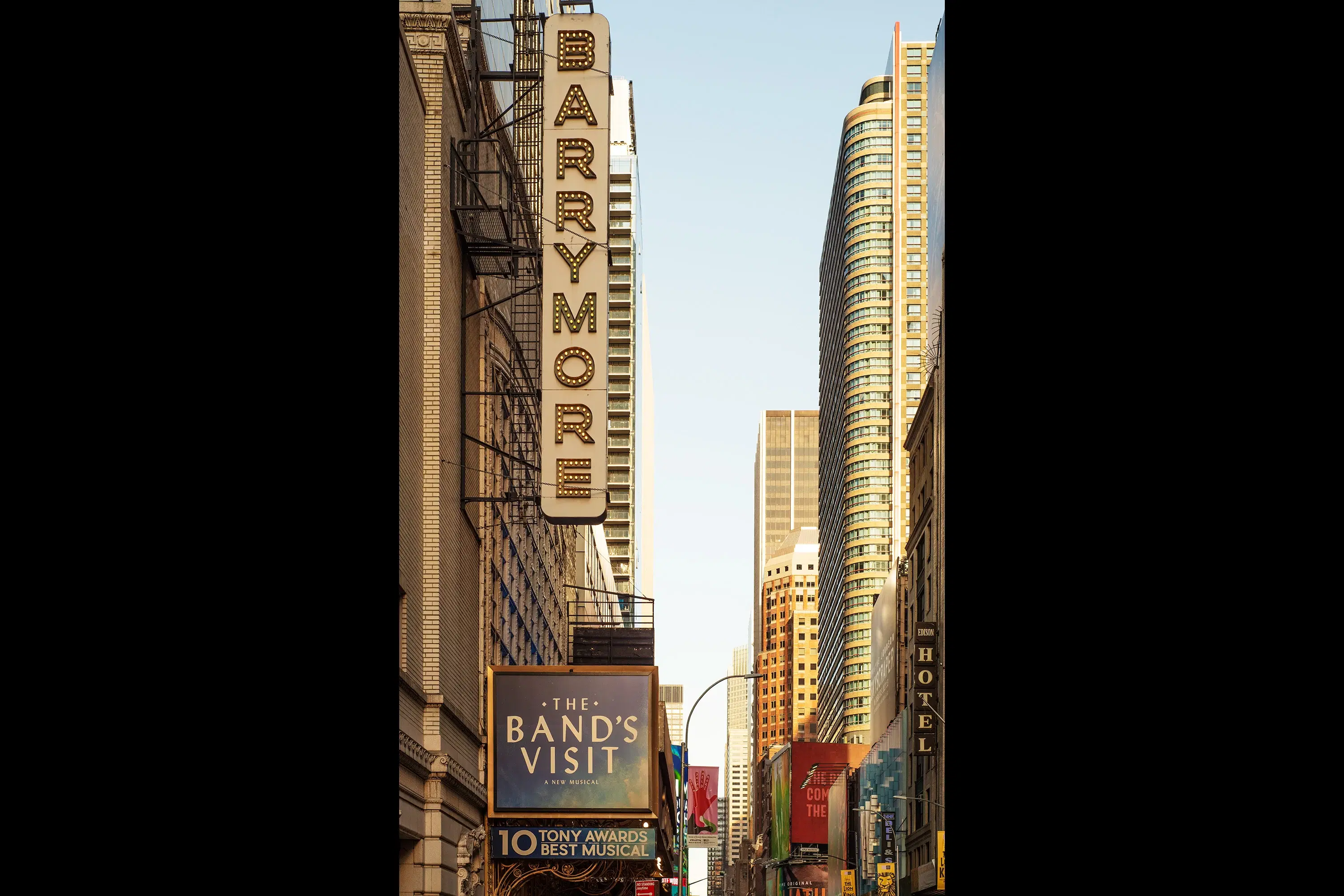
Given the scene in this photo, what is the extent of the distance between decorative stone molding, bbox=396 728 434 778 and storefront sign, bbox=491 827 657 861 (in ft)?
6.77

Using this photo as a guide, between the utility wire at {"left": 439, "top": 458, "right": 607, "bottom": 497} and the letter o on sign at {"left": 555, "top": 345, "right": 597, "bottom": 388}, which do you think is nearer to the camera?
the utility wire at {"left": 439, "top": 458, "right": 607, "bottom": 497}

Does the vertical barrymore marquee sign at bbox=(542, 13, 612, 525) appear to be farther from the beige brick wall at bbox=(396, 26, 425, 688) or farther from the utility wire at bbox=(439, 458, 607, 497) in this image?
the beige brick wall at bbox=(396, 26, 425, 688)

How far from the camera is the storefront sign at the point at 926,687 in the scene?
77375mm

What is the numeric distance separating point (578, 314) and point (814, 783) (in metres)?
159

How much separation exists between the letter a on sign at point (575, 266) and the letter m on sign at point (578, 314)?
0.02 meters

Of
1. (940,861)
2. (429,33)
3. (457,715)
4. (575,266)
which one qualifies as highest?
(429,33)

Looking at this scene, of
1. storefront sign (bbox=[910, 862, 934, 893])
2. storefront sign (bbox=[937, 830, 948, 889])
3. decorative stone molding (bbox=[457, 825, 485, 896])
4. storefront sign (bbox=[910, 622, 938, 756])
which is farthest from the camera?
storefront sign (bbox=[910, 862, 934, 893])

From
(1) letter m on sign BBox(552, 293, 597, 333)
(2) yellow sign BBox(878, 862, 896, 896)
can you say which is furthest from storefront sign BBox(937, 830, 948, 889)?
(1) letter m on sign BBox(552, 293, 597, 333)

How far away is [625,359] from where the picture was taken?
16938 centimetres

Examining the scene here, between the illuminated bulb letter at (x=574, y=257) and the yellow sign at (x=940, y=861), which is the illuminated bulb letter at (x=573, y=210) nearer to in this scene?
the illuminated bulb letter at (x=574, y=257)

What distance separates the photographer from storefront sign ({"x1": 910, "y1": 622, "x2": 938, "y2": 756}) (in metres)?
77.4

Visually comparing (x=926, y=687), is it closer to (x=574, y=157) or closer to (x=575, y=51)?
(x=574, y=157)

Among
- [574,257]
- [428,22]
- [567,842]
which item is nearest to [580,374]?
[574,257]

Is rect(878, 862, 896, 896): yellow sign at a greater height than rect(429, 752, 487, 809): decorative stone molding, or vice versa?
rect(429, 752, 487, 809): decorative stone molding
